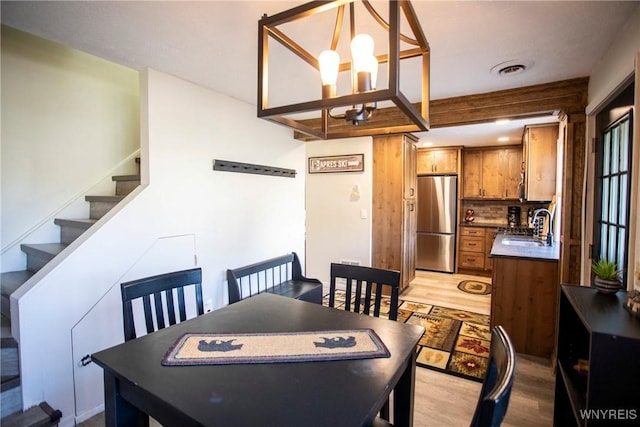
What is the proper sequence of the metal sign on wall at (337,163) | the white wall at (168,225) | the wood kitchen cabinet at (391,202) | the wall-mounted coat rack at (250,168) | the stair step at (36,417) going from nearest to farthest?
1. the stair step at (36,417)
2. the white wall at (168,225)
3. the wall-mounted coat rack at (250,168)
4. the wood kitchen cabinet at (391,202)
5. the metal sign on wall at (337,163)

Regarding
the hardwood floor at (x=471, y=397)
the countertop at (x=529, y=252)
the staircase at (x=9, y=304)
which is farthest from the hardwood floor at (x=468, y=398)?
the countertop at (x=529, y=252)

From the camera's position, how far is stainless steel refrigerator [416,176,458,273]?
551 centimetres

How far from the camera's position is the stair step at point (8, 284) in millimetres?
2035

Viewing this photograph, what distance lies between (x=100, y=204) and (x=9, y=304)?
1015 millimetres

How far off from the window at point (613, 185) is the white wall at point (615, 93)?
0.05 m

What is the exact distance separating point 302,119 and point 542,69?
7.83 ft

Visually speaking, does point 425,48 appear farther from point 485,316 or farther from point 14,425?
point 485,316

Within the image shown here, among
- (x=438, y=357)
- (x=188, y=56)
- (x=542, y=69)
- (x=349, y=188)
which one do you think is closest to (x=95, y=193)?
(x=188, y=56)

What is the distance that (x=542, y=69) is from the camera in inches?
90.7

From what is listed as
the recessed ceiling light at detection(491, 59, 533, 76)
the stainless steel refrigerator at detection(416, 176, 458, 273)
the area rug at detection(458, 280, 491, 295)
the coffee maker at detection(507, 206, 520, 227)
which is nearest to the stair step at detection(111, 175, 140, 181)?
the recessed ceiling light at detection(491, 59, 533, 76)

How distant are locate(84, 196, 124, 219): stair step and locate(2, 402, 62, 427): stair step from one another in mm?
1471

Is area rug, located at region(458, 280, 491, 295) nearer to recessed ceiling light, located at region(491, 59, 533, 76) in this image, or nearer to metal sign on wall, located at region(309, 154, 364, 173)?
metal sign on wall, located at region(309, 154, 364, 173)

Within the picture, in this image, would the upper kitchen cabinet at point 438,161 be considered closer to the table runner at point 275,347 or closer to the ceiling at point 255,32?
the ceiling at point 255,32

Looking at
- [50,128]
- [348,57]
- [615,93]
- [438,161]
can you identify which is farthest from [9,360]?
[438,161]
